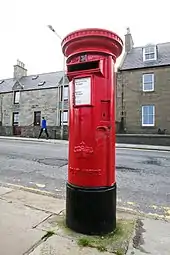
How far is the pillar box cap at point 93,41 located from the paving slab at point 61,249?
2273 mm

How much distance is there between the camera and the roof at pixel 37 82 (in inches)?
1244

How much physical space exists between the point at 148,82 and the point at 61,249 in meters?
21.8

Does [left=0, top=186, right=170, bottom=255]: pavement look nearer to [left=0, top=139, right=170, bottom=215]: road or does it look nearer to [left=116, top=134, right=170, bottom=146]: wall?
[left=0, top=139, right=170, bottom=215]: road

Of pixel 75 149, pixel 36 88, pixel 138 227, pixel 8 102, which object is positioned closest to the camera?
pixel 75 149

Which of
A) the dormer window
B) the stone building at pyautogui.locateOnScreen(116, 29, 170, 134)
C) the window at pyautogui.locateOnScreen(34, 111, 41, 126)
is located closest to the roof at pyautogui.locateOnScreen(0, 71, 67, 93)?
the window at pyautogui.locateOnScreen(34, 111, 41, 126)

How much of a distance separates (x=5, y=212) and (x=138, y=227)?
1.97 metres

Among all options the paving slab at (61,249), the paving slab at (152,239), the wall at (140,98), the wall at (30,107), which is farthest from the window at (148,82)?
the paving slab at (61,249)

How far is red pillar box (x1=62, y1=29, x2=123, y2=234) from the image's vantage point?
298cm

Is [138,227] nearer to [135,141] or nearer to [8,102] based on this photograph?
[135,141]

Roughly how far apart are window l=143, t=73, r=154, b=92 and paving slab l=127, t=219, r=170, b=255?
2039cm

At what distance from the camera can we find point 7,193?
4.82 m

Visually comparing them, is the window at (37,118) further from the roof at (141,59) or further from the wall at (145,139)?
the wall at (145,139)

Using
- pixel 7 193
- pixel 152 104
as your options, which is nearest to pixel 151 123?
pixel 152 104

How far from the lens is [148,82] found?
2283 centimetres
